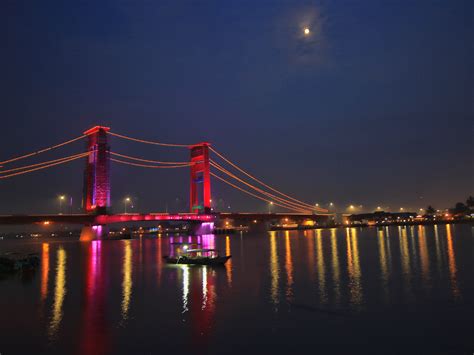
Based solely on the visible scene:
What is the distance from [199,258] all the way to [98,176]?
41046 millimetres

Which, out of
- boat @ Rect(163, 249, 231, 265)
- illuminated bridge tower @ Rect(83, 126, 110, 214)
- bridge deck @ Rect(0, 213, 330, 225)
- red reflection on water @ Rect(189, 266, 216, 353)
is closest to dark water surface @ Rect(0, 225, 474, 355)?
red reflection on water @ Rect(189, 266, 216, 353)

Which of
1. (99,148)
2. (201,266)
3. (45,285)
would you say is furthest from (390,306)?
(99,148)

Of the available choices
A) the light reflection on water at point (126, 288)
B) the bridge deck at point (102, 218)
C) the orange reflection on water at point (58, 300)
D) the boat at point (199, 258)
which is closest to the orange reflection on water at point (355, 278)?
the boat at point (199, 258)

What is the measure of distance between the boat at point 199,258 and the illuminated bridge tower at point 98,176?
36154 millimetres

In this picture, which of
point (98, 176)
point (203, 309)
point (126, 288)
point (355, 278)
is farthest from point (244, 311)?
point (98, 176)

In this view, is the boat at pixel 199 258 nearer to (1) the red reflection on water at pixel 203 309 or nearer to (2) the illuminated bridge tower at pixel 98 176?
(1) the red reflection on water at pixel 203 309

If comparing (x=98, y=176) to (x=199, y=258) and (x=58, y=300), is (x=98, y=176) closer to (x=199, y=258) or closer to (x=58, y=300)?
(x=199, y=258)

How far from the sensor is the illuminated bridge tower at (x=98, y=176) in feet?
215

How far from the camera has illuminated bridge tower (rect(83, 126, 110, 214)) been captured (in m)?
65.4

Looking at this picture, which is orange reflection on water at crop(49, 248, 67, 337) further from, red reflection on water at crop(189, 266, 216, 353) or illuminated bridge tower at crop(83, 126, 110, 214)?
illuminated bridge tower at crop(83, 126, 110, 214)

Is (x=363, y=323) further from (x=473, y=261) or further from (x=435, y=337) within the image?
(x=473, y=261)

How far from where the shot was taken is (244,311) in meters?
15.8

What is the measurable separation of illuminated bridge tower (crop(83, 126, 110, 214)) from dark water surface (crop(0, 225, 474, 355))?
3893cm

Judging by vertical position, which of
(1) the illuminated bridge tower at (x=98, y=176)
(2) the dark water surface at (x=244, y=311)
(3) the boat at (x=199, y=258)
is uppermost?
(1) the illuminated bridge tower at (x=98, y=176)
